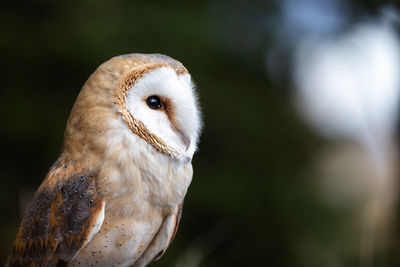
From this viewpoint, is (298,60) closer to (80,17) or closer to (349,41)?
(349,41)

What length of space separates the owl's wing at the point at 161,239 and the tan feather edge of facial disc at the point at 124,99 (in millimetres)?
232

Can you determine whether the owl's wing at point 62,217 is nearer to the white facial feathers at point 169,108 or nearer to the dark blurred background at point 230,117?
the white facial feathers at point 169,108

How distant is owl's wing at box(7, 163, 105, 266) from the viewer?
1174mm

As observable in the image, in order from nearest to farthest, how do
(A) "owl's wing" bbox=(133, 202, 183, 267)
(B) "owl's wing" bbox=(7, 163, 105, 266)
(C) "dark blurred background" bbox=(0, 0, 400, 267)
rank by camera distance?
(B) "owl's wing" bbox=(7, 163, 105, 266)
(A) "owl's wing" bbox=(133, 202, 183, 267)
(C) "dark blurred background" bbox=(0, 0, 400, 267)

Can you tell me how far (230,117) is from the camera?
3.31m

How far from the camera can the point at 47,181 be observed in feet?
4.26

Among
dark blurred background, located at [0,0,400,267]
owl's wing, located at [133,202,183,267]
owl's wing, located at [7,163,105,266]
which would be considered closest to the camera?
owl's wing, located at [7,163,105,266]

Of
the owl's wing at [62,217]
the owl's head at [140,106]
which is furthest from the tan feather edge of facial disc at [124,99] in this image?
the owl's wing at [62,217]

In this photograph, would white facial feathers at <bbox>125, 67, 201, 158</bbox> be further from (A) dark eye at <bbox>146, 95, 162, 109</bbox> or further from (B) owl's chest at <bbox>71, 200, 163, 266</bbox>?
(B) owl's chest at <bbox>71, 200, 163, 266</bbox>

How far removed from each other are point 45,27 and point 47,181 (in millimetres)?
1990

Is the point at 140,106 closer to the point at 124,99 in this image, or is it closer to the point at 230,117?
the point at 124,99

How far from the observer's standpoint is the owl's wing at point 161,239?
4.28 ft

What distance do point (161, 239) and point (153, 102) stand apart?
0.41m

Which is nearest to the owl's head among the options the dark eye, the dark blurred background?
the dark eye
